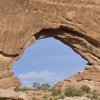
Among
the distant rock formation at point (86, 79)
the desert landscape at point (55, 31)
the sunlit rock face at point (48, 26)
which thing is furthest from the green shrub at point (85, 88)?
the sunlit rock face at point (48, 26)

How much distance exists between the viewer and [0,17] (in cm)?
2797

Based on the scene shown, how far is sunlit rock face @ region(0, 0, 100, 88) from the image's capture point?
28234 mm

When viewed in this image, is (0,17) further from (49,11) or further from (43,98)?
(43,98)

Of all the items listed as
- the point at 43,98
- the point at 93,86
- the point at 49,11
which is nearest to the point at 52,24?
the point at 49,11

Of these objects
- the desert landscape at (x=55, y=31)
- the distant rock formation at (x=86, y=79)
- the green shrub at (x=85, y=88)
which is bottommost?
the green shrub at (x=85, y=88)

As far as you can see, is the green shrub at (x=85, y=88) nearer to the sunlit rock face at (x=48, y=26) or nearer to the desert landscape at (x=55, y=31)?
the desert landscape at (x=55, y=31)

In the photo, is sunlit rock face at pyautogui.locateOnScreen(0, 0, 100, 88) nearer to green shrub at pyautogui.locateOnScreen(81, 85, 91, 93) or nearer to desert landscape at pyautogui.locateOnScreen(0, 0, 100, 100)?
desert landscape at pyautogui.locateOnScreen(0, 0, 100, 100)

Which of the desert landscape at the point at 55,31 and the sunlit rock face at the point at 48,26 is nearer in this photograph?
the desert landscape at the point at 55,31

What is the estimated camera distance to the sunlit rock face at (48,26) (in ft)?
92.6

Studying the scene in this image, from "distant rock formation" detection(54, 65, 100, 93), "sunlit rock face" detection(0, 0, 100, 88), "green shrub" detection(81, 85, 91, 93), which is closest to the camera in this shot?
"green shrub" detection(81, 85, 91, 93)

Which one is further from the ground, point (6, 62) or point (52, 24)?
point (52, 24)

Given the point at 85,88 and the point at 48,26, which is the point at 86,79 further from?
the point at 48,26

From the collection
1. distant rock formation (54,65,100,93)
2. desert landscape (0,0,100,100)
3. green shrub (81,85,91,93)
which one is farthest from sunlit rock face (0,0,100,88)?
green shrub (81,85,91,93)

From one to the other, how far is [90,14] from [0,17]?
753cm
